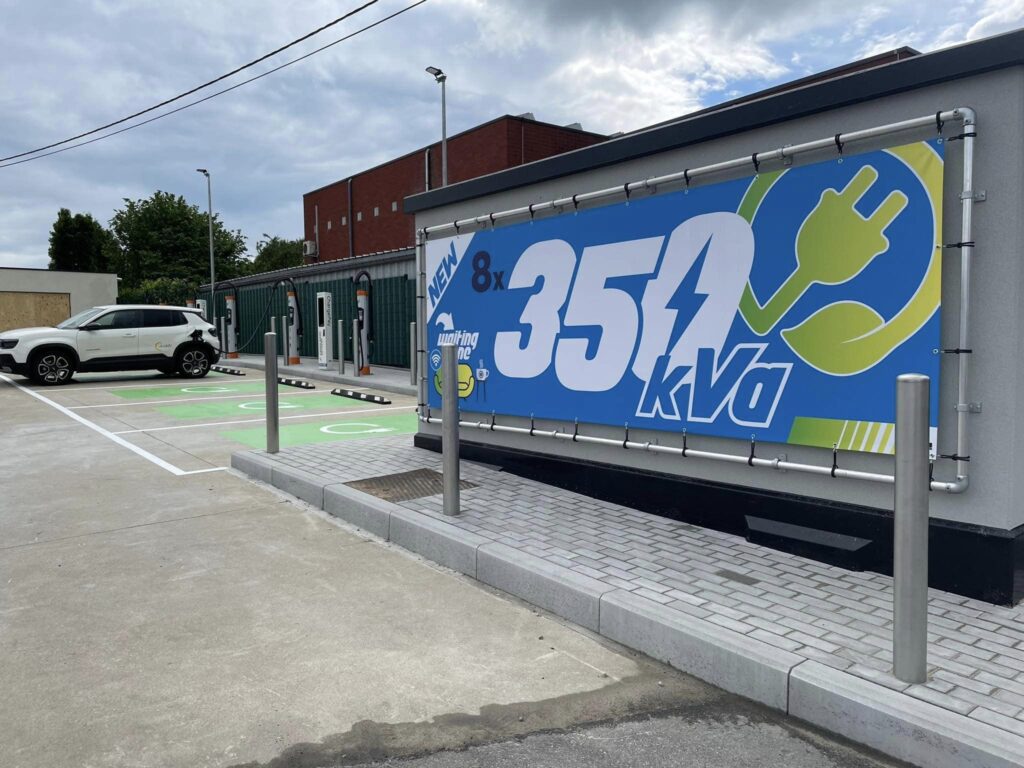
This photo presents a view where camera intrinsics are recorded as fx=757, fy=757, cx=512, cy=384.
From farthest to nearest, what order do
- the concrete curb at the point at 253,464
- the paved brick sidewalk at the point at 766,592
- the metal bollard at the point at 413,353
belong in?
1. the metal bollard at the point at 413,353
2. the concrete curb at the point at 253,464
3. the paved brick sidewalk at the point at 766,592

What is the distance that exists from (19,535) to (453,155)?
34409 mm

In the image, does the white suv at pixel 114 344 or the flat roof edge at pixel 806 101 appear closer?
the flat roof edge at pixel 806 101

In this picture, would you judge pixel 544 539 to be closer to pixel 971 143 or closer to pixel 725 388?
pixel 725 388

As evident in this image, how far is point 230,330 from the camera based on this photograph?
26766mm

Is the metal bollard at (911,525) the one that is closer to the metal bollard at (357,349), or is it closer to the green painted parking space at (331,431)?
the green painted parking space at (331,431)

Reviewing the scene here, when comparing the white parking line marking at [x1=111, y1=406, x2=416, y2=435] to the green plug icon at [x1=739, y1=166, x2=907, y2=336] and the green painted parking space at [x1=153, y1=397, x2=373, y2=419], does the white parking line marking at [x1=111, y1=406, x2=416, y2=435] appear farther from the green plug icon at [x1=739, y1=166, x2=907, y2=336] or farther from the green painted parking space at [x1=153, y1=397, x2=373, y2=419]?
the green plug icon at [x1=739, y1=166, x2=907, y2=336]

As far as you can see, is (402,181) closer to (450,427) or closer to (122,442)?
(122,442)

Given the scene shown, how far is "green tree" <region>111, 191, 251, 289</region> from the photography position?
197 ft

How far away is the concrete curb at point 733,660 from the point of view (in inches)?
106

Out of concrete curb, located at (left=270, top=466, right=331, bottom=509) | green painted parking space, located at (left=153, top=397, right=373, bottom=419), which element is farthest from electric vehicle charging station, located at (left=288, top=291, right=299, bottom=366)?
concrete curb, located at (left=270, top=466, right=331, bottom=509)

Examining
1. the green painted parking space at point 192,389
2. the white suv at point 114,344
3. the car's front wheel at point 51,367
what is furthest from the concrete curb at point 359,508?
the car's front wheel at point 51,367

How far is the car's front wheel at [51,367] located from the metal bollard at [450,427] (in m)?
14.9

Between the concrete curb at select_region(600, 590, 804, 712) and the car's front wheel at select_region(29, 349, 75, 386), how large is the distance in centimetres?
1692

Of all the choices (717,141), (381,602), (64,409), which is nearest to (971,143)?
(717,141)
